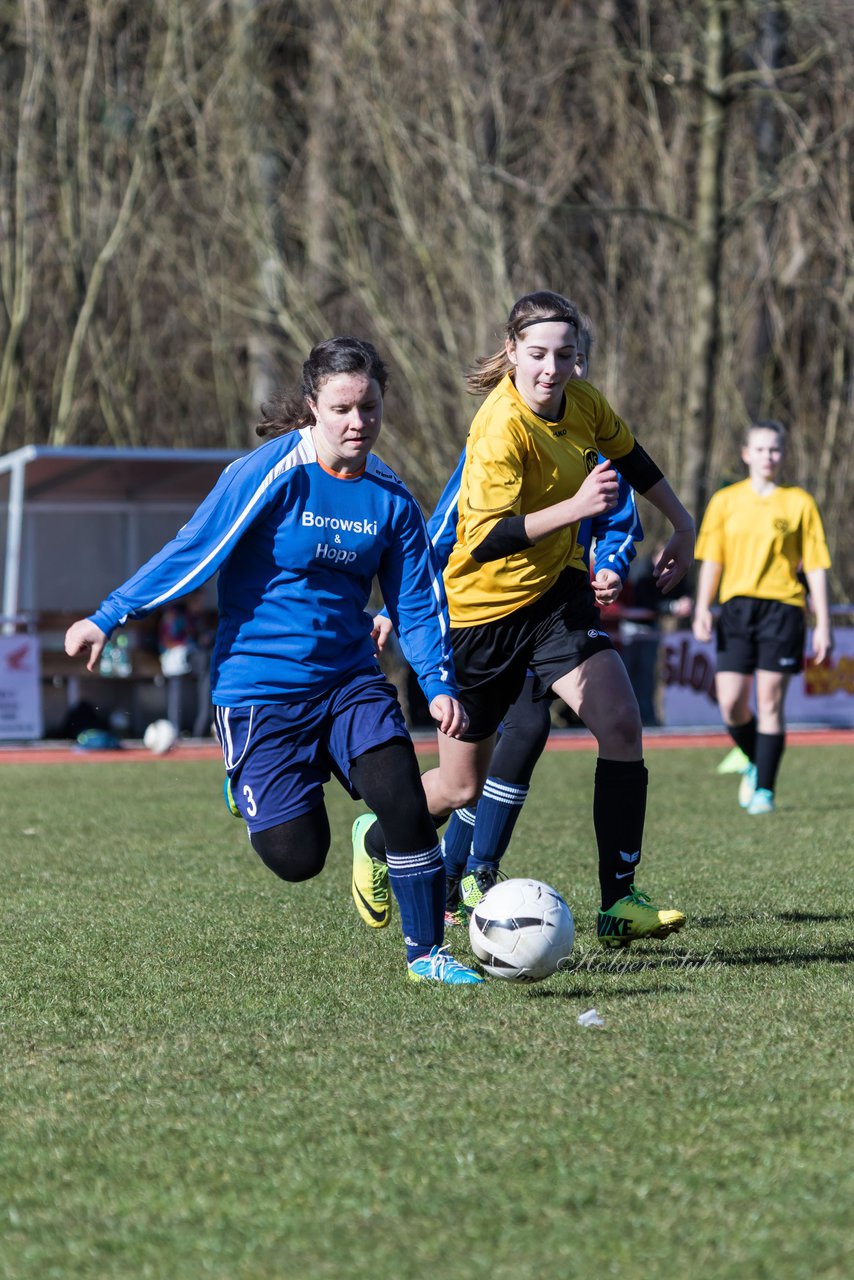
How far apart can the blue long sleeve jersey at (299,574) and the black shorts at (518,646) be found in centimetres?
51

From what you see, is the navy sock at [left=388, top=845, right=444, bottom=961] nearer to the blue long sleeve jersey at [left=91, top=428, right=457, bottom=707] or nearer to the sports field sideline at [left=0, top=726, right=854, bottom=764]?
the blue long sleeve jersey at [left=91, top=428, right=457, bottom=707]

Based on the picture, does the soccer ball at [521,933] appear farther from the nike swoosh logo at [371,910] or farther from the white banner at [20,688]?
the white banner at [20,688]

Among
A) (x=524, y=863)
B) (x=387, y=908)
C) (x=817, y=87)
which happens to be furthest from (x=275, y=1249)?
(x=817, y=87)

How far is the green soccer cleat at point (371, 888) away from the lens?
548 cm

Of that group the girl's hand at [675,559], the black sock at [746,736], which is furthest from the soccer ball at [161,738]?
the girl's hand at [675,559]

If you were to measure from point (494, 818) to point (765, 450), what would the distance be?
13.0ft

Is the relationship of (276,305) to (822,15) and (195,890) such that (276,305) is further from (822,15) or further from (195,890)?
(195,890)

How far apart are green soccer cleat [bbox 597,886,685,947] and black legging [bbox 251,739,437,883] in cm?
77

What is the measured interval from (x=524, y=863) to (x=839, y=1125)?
4.27m

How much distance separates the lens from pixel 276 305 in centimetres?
2075

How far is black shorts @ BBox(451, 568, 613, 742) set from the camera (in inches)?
219

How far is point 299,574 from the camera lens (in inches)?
197

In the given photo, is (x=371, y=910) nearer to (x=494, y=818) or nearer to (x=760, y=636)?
(x=494, y=818)

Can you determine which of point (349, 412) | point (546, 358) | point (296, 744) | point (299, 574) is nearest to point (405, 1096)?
point (296, 744)
